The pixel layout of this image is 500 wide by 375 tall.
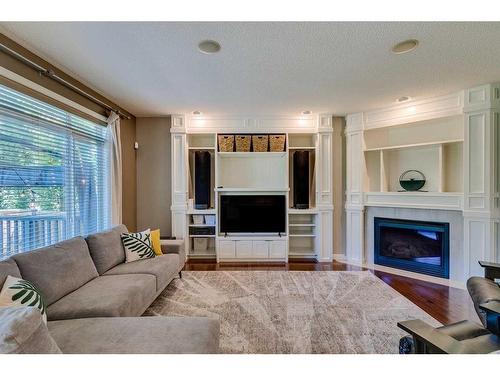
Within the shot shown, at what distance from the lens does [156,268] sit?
247 centimetres

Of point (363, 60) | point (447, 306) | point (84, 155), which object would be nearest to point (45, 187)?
point (84, 155)

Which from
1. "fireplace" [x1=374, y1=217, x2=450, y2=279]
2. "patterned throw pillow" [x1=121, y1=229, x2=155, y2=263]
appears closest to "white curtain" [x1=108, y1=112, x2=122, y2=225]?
"patterned throw pillow" [x1=121, y1=229, x2=155, y2=263]

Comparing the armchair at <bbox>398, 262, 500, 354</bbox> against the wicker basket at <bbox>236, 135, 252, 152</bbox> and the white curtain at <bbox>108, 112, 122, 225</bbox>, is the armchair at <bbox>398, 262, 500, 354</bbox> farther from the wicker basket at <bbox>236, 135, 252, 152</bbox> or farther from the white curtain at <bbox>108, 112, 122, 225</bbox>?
the white curtain at <bbox>108, 112, 122, 225</bbox>

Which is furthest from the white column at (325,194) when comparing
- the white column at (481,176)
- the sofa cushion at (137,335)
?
the sofa cushion at (137,335)

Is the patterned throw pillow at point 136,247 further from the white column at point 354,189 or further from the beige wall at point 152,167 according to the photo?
the white column at point 354,189

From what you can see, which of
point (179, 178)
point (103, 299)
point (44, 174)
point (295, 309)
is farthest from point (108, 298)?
point (179, 178)

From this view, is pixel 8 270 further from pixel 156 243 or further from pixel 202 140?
pixel 202 140

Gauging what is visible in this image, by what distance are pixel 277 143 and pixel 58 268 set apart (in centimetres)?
329

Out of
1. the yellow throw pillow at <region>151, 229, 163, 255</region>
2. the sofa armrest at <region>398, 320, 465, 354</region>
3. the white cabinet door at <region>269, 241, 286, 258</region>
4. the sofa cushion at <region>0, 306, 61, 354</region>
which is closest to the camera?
the sofa cushion at <region>0, 306, 61, 354</region>

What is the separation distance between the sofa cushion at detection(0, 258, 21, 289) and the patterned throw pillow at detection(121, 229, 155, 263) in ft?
3.79

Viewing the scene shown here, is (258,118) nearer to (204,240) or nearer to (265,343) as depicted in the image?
(204,240)

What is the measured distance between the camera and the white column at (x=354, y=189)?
3.87 meters

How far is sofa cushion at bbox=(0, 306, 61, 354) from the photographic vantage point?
72 cm

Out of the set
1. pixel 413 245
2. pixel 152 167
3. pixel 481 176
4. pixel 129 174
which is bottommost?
pixel 413 245
